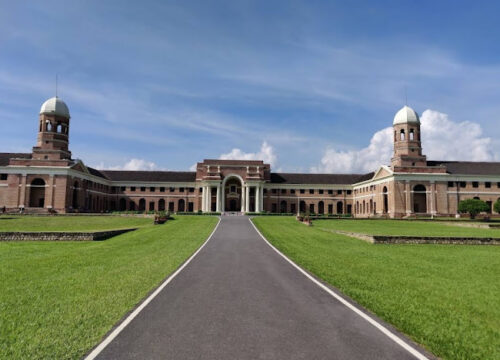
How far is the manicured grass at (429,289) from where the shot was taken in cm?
605

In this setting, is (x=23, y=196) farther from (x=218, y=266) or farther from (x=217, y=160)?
(x=218, y=266)

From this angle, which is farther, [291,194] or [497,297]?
[291,194]

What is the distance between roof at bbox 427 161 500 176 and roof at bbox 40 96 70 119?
2627 inches

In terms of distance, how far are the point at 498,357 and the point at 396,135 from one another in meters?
66.2

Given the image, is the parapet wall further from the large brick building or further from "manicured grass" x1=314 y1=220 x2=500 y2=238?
the large brick building

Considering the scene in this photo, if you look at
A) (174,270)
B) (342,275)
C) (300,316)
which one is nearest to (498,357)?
(300,316)

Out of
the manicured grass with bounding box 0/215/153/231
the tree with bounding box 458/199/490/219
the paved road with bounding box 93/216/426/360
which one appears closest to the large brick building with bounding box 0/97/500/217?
the tree with bounding box 458/199/490/219

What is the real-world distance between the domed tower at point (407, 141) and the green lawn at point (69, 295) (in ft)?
185

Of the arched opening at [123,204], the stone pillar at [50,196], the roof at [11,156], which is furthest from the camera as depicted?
the arched opening at [123,204]

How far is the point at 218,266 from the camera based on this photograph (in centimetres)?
1345

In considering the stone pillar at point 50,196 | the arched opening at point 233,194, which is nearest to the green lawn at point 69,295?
the stone pillar at point 50,196

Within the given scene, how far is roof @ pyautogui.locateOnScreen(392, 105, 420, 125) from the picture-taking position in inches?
2549

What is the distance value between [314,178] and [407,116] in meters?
29.2

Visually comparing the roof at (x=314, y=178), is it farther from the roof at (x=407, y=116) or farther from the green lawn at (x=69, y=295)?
the green lawn at (x=69, y=295)
